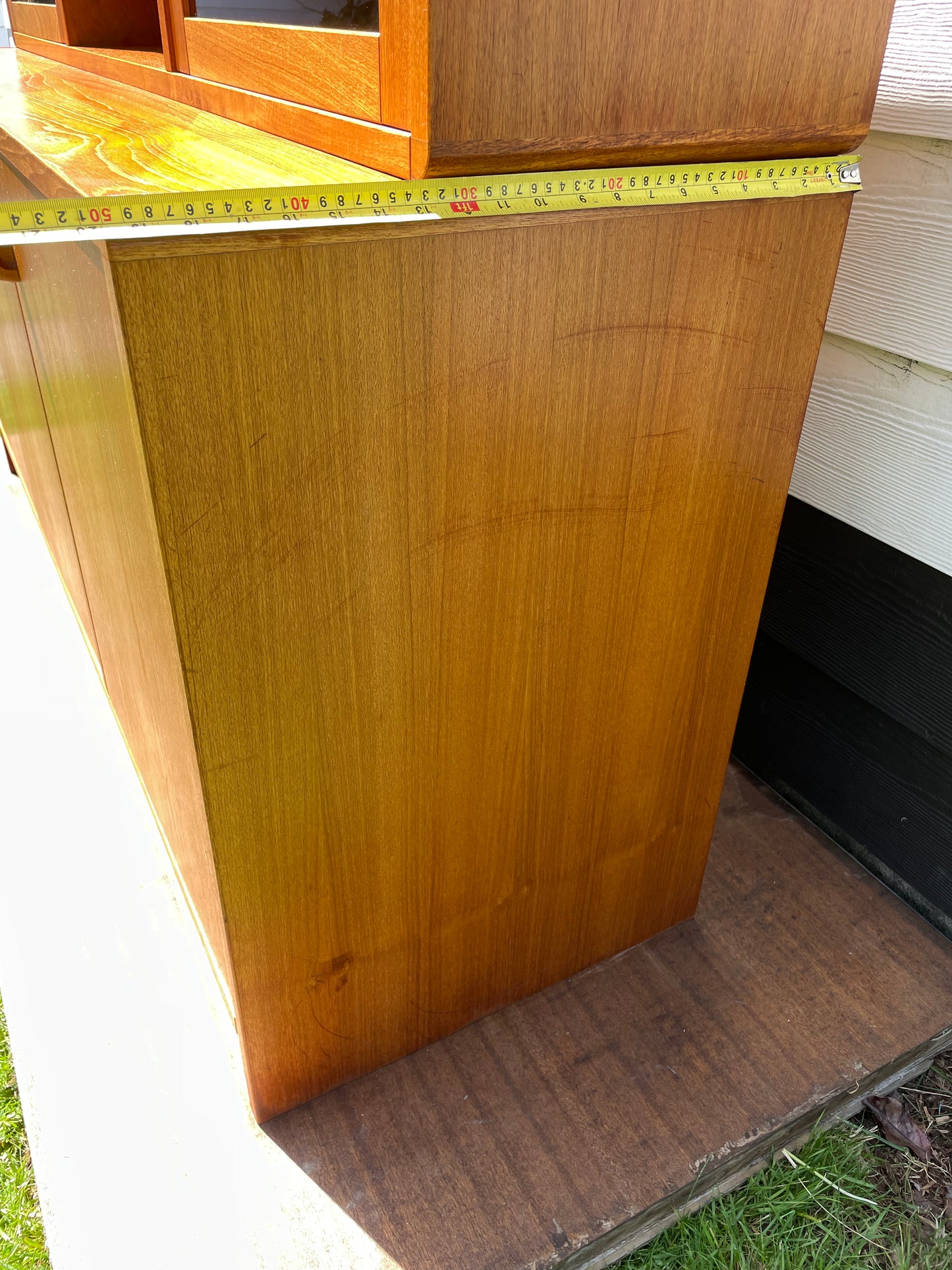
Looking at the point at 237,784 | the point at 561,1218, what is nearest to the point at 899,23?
the point at 237,784

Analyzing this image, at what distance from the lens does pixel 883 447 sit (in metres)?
1.53

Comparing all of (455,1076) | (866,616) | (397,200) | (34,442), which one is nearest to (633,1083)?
(455,1076)

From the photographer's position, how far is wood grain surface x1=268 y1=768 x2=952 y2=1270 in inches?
48.8

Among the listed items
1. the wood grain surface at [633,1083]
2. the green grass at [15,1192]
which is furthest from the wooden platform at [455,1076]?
the green grass at [15,1192]

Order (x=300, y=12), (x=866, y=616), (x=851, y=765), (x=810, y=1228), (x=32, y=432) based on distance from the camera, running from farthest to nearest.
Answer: (x=32, y=432) < (x=851, y=765) < (x=866, y=616) < (x=810, y=1228) < (x=300, y=12)

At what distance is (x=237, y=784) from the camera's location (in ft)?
3.37

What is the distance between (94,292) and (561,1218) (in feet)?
3.99

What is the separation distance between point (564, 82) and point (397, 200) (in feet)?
0.63

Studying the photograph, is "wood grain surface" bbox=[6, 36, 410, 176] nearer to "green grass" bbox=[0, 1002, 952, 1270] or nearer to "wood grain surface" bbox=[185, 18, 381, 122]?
"wood grain surface" bbox=[185, 18, 381, 122]

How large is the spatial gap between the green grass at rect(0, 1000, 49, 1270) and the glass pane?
1.45m

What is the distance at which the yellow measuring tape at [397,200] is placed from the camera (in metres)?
0.75

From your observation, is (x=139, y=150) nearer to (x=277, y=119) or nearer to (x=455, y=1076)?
(x=277, y=119)

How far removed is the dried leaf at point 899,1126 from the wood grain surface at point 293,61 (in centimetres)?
153

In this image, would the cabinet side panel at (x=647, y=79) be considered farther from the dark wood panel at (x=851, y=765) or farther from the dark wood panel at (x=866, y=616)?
the dark wood panel at (x=851, y=765)
